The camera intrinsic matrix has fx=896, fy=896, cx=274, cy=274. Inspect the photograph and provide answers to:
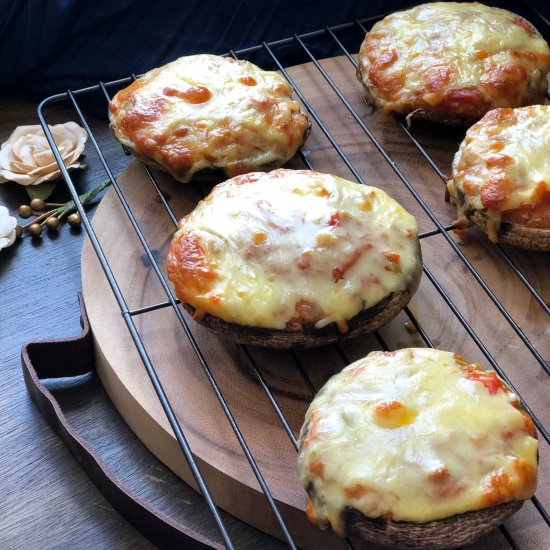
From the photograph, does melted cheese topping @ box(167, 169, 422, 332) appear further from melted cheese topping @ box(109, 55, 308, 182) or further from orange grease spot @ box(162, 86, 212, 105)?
orange grease spot @ box(162, 86, 212, 105)

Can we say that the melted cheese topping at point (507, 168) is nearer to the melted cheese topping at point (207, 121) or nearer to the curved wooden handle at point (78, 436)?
the melted cheese topping at point (207, 121)

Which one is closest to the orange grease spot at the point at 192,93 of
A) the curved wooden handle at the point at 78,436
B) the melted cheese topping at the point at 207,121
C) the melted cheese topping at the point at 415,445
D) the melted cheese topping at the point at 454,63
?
the melted cheese topping at the point at 207,121

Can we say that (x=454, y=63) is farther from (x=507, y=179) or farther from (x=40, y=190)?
(x=40, y=190)

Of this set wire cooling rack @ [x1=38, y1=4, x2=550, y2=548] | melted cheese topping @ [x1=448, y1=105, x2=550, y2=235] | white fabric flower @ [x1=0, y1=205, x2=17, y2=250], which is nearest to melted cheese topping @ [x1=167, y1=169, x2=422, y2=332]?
wire cooling rack @ [x1=38, y1=4, x2=550, y2=548]

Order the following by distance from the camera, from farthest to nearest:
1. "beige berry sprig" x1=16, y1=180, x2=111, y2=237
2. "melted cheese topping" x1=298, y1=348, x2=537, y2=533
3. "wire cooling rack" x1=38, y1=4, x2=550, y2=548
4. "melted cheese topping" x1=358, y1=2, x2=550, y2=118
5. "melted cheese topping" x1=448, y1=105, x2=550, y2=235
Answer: "beige berry sprig" x1=16, y1=180, x2=111, y2=237
"melted cheese topping" x1=358, y1=2, x2=550, y2=118
"melted cheese topping" x1=448, y1=105, x2=550, y2=235
"wire cooling rack" x1=38, y1=4, x2=550, y2=548
"melted cheese topping" x1=298, y1=348, x2=537, y2=533

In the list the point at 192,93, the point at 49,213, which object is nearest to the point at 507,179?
the point at 192,93
